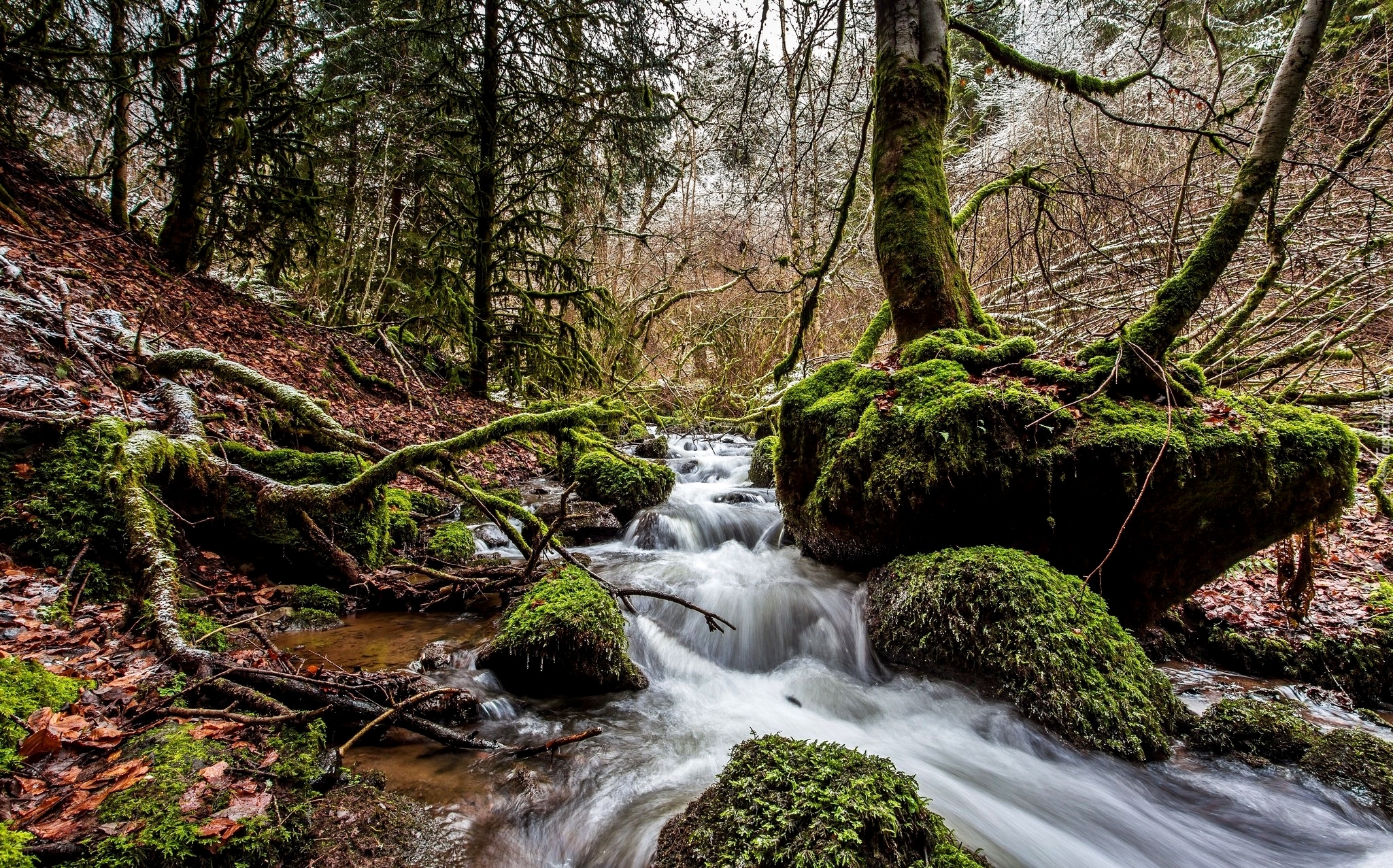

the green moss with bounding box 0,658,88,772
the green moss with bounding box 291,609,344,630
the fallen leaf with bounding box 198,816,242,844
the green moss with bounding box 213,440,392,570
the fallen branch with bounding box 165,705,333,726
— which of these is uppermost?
the green moss with bounding box 213,440,392,570

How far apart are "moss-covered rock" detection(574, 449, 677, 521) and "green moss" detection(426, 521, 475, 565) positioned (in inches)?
77.7

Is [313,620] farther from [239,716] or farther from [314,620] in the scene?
[239,716]

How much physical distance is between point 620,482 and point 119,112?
656 cm

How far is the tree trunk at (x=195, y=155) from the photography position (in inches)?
204

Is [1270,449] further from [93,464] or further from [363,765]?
[93,464]

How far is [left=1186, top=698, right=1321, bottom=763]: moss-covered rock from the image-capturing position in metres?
2.85

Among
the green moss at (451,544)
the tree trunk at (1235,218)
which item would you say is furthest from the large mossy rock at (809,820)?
the green moss at (451,544)

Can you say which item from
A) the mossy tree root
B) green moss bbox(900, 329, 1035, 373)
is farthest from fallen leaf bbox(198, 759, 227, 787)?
the mossy tree root

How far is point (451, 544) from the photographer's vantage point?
4562mm

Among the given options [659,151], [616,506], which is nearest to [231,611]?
[616,506]

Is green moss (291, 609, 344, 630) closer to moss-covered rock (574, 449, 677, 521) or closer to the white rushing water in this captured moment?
the white rushing water

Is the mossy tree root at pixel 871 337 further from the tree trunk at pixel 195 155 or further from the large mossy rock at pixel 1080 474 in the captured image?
the tree trunk at pixel 195 155

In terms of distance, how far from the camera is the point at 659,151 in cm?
945

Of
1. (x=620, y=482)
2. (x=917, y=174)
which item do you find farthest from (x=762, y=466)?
(x=917, y=174)
